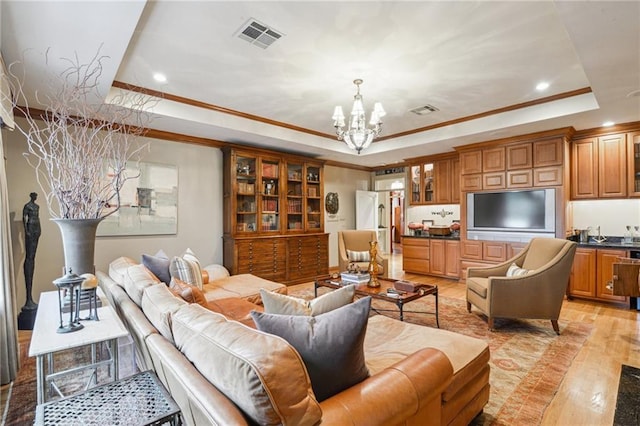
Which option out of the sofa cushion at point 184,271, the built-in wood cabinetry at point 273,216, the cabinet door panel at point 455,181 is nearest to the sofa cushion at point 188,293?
the sofa cushion at point 184,271

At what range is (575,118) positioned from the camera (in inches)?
157

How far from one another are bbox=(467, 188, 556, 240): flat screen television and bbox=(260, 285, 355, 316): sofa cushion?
14.9 ft

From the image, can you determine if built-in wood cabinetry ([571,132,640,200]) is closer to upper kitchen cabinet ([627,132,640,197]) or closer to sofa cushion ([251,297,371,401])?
upper kitchen cabinet ([627,132,640,197])

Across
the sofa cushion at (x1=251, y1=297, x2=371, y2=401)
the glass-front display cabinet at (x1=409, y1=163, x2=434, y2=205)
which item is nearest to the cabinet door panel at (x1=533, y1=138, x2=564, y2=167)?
the glass-front display cabinet at (x1=409, y1=163, x2=434, y2=205)

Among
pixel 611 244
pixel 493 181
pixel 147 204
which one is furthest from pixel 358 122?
pixel 611 244

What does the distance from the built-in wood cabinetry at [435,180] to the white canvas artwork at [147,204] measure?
483cm

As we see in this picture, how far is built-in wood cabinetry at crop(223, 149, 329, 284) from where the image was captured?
16.9ft

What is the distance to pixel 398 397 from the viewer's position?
3.97ft

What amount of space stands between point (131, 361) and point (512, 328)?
389cm

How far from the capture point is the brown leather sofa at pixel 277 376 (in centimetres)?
93

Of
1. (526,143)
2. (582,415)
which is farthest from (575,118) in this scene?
(582,415)

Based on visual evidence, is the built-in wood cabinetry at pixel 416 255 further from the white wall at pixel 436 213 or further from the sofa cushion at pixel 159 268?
the sofa cushion at pixel 159 268

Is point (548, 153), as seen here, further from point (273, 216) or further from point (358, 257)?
point (273, 216)

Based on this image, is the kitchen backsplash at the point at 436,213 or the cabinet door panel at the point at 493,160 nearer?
the cabinet door panel at the point at 493,160
